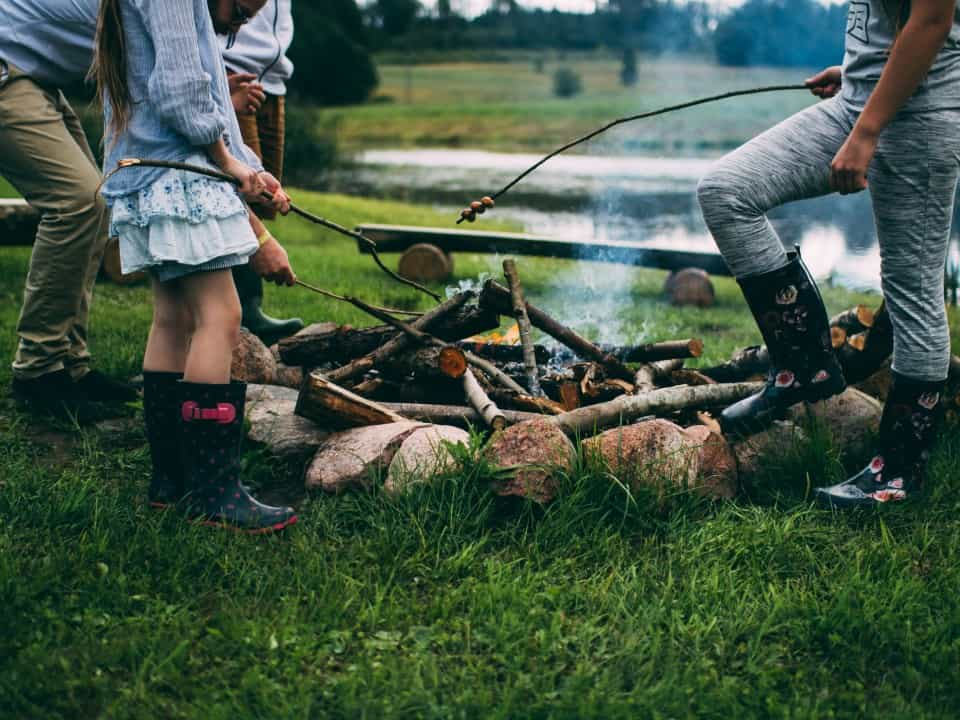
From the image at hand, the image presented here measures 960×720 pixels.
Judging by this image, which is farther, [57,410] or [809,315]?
[57,410]

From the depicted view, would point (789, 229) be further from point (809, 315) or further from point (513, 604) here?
point (513, 604)

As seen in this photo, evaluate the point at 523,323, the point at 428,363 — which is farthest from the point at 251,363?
the point at 523,323

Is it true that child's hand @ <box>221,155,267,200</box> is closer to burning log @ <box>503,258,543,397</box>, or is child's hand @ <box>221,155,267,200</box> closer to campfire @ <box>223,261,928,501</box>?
campfire @ <box>223,261,928,501</box>

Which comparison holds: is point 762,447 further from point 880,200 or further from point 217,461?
point 217,461

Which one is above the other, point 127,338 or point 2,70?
point 2,70

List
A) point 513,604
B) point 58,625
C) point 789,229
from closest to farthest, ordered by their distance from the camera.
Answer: point 58,625
point 513,604
point 789,229

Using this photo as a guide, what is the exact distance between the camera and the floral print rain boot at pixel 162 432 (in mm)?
3072

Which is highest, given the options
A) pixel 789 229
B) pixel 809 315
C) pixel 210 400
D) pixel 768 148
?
pixel 768 148

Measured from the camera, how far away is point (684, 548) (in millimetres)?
2883

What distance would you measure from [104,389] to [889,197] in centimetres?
329

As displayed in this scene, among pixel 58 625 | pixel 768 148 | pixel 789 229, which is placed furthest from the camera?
→ pixel 789 229

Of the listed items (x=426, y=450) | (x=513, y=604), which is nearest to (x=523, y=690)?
(x=513, y=604)

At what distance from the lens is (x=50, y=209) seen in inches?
155

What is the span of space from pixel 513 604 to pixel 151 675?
3.05 feet
